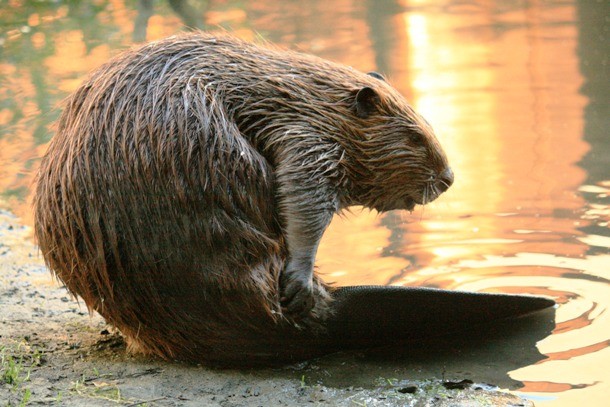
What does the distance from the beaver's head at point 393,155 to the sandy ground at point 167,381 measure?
2.14ft

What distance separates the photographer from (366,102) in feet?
11.1

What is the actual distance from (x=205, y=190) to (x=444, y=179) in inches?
44.2

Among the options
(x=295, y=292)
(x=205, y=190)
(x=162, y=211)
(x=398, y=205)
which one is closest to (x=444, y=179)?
(x=398, y=205)

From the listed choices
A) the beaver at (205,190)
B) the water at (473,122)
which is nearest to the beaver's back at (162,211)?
the beaver at (205,190)

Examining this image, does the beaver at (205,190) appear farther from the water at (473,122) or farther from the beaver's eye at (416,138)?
the water at (473,122)

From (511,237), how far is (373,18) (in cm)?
601

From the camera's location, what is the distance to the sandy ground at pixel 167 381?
2.91 m

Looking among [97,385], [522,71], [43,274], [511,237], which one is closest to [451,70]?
[522,71]

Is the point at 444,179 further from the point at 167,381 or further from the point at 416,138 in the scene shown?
the point at 167,381

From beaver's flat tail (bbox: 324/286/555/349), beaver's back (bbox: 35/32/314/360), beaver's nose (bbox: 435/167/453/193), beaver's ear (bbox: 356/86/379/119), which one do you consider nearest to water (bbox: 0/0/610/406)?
beaver's flat tail (bbox: 324/286/555/349)

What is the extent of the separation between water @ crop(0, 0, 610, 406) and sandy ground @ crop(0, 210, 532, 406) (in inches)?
13.6

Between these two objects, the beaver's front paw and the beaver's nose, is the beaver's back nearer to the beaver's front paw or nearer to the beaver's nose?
the beaver's front paw

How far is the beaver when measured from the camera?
293cm

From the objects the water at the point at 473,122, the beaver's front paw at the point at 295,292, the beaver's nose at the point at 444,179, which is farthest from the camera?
the water at the point at 473,122
